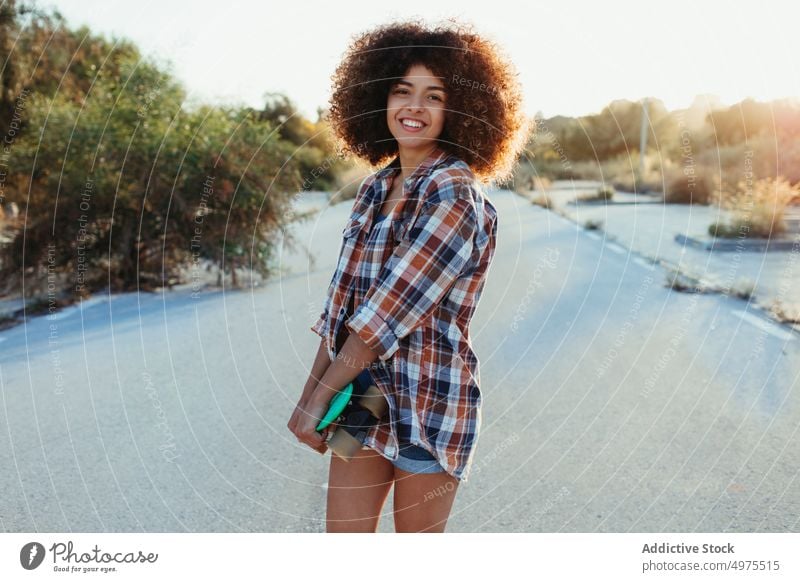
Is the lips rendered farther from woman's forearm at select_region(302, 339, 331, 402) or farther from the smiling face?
woman's forearm at select_region(302, 339, 331, 402)

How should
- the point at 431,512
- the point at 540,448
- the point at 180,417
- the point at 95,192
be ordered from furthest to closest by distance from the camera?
the point at 95,192
the point at 180,417
the point at 540,448
the point at 431,512

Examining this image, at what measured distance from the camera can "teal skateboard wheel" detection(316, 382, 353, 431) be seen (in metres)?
2.20

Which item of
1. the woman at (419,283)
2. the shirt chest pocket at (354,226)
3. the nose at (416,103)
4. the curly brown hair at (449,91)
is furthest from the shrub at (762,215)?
the shirt chest pocket at (354,226)

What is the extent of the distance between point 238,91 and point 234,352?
13.6 feet

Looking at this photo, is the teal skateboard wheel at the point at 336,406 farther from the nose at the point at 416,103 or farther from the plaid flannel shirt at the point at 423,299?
the nose at the point at 416,103

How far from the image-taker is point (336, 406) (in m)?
2.20

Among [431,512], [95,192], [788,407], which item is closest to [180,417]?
[431,512]

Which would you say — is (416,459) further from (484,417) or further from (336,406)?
(484,417)

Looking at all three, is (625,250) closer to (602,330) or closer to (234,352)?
(602,330)

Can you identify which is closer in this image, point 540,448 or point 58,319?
point 540,448

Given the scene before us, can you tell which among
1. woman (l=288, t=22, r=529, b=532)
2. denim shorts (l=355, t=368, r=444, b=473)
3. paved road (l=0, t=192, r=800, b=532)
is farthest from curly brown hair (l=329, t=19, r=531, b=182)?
paved road (l=0, t=192, r=800, b=532)

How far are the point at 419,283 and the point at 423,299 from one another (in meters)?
0.04

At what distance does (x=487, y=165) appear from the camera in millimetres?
2465

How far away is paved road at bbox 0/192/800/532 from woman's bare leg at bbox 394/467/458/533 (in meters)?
1.30
